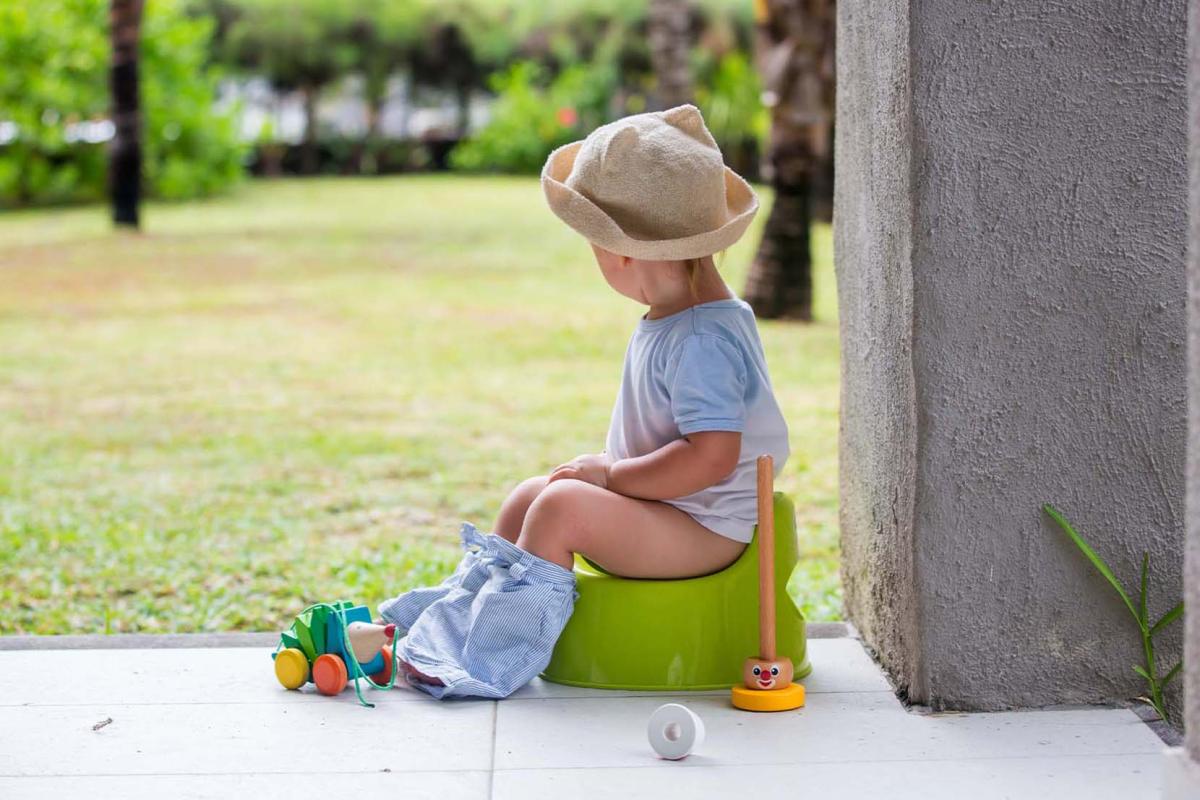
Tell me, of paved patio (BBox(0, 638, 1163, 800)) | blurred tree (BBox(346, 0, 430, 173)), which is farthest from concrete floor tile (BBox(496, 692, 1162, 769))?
blurred tree (BBox(346, 0, 430, 173))

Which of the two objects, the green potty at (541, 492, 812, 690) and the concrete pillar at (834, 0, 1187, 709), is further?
the green potty at (541, 492, 812, 690)

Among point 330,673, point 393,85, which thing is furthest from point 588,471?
point 393,85

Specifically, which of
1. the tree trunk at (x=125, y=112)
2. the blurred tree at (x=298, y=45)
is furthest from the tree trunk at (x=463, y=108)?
the tree trunk at (x=125, y=112)

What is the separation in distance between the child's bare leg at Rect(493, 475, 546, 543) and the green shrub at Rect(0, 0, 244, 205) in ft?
55.4

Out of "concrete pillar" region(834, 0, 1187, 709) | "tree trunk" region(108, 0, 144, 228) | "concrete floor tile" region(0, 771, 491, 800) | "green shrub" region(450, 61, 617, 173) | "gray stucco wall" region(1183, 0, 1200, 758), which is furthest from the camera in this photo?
"green shrub" region(450, 61, 617, 173)

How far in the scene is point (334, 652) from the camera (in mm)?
2967

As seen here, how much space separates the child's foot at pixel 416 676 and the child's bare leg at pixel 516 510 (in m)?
0.32

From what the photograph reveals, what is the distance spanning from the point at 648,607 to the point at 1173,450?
1008 millimetres

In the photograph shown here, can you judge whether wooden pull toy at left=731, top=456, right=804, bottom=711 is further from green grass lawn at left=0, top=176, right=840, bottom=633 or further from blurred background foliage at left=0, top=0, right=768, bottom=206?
blurred background foliage at left=0, top=0, right=768, bottom=206

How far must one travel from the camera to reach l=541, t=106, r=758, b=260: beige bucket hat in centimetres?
296

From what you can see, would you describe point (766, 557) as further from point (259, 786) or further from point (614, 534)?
point (259, 786)

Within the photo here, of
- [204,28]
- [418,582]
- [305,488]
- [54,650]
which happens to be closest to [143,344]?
[305,488]

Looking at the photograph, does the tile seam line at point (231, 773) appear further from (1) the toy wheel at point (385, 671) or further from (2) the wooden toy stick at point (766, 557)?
(2) the wooden toy stick at point (766, 557)

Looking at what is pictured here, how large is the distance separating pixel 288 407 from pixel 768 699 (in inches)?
211
